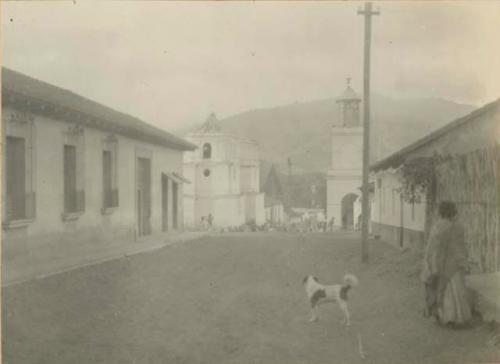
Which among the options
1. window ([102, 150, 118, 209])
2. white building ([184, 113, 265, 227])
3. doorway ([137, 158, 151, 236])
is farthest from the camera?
white building ([184, 113, 265, 227])

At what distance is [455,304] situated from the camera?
608 cm

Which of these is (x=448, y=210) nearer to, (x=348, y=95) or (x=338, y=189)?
(x=348, y=95)

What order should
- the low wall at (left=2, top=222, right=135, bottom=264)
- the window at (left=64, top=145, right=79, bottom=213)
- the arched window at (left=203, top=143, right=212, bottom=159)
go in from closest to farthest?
the low wall at (left=2, top=222, right=135, bottom=264) < the window at (left=64, top=145, right=79, bottom=213) < the arched window at (left=203, top=143, right=212, bottom=159)

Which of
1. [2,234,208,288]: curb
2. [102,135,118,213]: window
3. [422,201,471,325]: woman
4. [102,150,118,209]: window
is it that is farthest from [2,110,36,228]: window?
[422,201,471,325]: woman

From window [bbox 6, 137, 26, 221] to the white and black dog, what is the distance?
3.69m

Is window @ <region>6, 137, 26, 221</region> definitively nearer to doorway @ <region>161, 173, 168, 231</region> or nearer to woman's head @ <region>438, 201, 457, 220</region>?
woman's head @ <region>438, 201, 457, 220</region>

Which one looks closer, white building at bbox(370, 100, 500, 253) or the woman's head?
the woman's head

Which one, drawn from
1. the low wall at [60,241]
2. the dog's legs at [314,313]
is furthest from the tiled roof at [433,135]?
the low wall at [60,241]

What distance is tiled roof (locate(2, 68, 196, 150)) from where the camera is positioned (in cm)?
659

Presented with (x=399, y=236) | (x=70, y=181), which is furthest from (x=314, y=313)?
(x=399, y=236)

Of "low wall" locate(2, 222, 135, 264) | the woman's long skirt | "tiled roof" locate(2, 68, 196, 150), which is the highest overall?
"tiled roof" locate(2, 68, 196, 150)

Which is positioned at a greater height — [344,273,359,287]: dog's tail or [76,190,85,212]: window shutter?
[76,190,85,212]: window shutter

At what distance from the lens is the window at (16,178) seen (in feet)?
24.0

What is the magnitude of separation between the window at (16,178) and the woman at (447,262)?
487 cm
